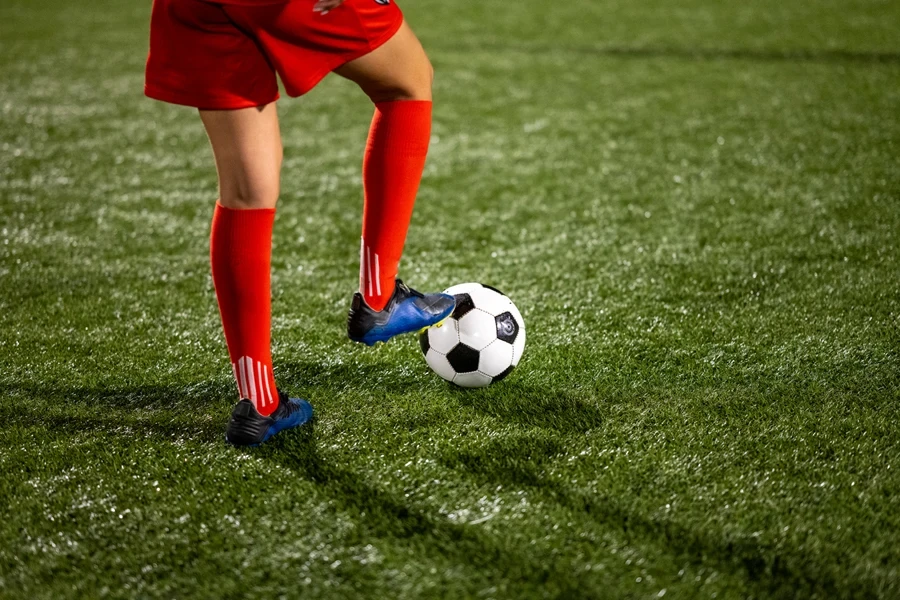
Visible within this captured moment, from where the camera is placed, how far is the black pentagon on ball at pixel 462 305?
7.62 feet

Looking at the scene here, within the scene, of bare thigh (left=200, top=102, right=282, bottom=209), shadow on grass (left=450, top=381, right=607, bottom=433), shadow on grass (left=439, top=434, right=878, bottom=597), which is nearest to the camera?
shadow on grass (left=439, top=434, right=878, bottom=597)

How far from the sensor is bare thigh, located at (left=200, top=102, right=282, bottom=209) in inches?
68.3

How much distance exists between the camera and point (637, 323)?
8.71 ft

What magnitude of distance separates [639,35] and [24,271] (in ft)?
18.7

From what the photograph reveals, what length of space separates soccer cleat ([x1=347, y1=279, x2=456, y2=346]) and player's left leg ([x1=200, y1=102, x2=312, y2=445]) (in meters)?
0.22

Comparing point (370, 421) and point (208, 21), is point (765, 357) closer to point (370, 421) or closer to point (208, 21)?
point (370, 421)

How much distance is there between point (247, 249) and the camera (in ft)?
6.03

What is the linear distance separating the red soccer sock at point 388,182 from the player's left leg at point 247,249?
24cm

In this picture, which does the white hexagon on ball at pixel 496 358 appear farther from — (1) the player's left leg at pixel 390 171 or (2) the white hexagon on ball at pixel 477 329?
(1) the player's left leg at pixel 390 171

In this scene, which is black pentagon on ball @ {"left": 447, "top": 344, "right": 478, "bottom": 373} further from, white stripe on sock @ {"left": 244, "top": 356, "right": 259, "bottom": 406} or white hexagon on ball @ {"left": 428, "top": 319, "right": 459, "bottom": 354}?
white stripe on sock @ {"left": 244, "top": 356, "right": 259, "bottom": 406}

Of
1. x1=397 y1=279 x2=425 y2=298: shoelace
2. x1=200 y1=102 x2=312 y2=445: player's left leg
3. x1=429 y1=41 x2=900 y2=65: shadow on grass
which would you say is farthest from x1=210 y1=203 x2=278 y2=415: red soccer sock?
x1=429 y1=41 x2=900 y2=65: shadow on grass

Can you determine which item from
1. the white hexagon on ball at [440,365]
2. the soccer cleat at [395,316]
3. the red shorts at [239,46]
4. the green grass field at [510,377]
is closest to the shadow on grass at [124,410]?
the green grass field at [510,377]

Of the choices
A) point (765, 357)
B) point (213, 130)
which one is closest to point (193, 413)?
point (213, 130)

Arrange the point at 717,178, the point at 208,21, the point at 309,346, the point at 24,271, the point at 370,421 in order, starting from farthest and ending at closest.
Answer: the point at 717,178, the point at 24,271, the point at 309,346, the point at 370,421, the point at 208,21
